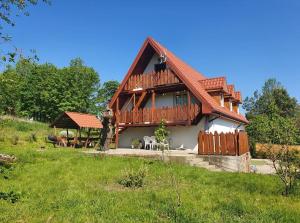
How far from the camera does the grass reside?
6480 mm

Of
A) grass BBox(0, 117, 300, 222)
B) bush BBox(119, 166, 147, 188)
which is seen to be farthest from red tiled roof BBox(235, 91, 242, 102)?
bush BBox(119, 166, 147, 188)

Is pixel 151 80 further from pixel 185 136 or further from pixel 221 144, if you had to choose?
pixel 221 144

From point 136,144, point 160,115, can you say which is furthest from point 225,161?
point 136,144

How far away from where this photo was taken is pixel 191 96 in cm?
2189

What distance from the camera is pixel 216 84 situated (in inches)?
925

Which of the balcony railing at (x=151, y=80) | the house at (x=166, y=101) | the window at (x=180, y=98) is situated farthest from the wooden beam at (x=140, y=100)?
the window at (x=180, y=98)

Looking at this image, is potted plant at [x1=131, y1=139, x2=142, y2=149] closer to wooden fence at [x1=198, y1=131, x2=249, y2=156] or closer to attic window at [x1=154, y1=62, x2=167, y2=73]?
attic window at [x1=154, y1=62, x2=167, y2=73]

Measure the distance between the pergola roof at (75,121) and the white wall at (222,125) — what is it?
36.8ft

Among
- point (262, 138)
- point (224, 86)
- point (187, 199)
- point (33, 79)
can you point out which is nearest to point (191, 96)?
point (224, 86)

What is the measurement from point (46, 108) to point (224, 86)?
54.5 m

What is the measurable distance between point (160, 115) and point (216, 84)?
535 centimetres

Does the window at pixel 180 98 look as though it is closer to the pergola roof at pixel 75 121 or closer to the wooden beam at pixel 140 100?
the wooden beam at pixel 140 100

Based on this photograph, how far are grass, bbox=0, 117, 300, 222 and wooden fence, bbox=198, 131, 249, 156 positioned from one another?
12.0 ft

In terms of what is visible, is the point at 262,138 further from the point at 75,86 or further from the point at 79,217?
the point at 75,86
